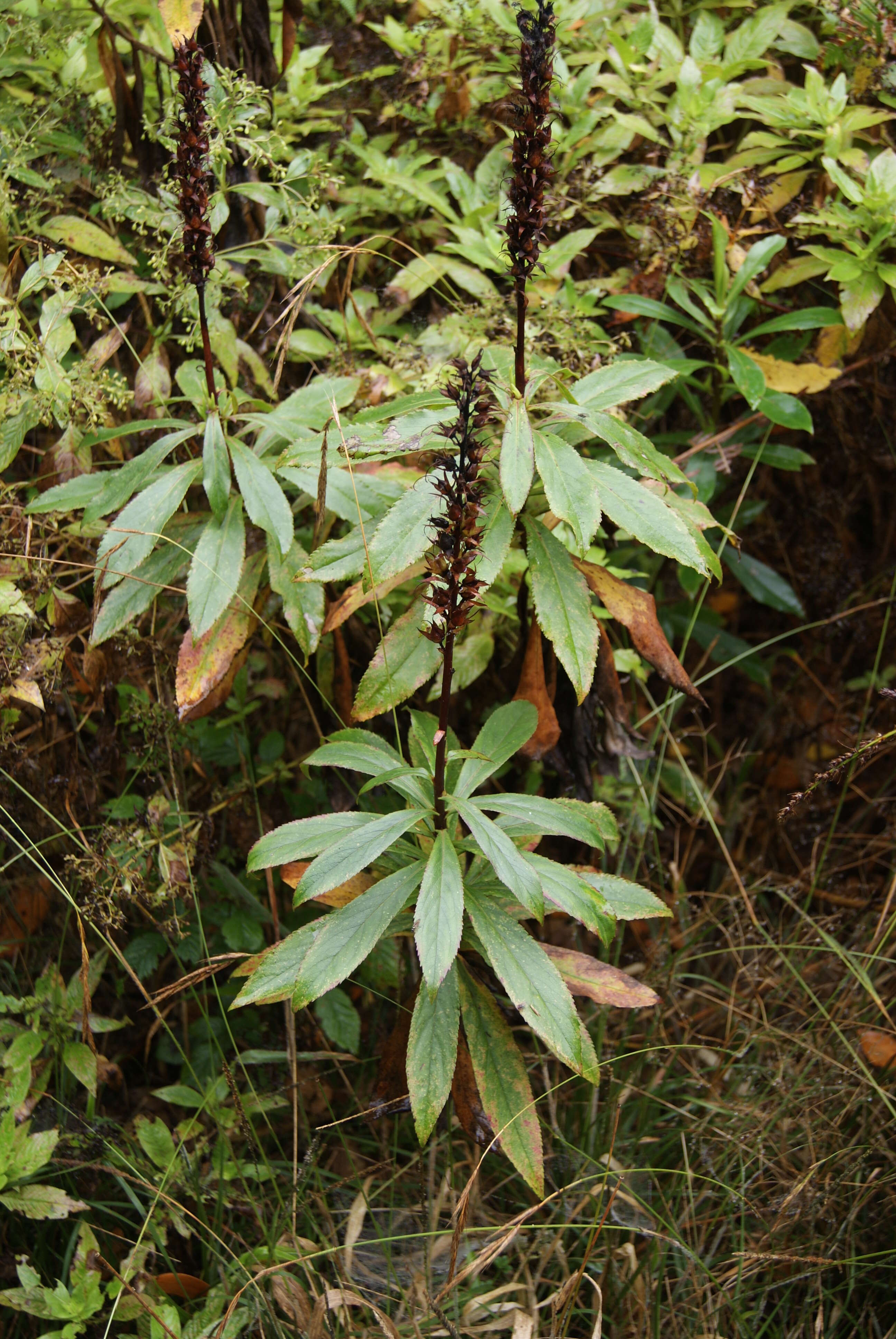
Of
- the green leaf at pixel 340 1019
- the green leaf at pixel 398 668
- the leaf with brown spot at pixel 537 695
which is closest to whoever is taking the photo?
the green leaf at pixel 398 668

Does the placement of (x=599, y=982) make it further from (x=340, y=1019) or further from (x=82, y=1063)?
(x=82, y=1063)

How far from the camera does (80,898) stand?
2.05m

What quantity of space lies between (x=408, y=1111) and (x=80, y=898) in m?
0.77

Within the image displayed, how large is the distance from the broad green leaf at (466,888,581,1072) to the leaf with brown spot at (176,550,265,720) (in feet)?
1.79

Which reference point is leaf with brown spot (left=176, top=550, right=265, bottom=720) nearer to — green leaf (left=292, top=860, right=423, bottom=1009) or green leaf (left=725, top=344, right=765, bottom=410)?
green leaf (left=292, top=860, right=423, bottom=1009)

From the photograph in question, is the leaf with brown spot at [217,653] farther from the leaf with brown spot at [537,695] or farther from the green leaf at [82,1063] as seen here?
the green leaf at [82,1063]

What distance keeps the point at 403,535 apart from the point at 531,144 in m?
0.53

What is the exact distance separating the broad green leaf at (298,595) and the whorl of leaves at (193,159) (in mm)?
434

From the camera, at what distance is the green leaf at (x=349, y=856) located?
1.39 m

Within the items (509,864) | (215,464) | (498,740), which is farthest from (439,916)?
(215,464)

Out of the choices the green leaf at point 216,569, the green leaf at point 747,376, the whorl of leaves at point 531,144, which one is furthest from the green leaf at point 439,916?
the green leaf at point 747,376

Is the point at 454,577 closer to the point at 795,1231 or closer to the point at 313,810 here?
the point at 313,810

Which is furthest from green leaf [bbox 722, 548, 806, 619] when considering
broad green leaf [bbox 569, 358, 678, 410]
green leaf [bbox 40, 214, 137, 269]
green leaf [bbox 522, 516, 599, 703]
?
green leaf [bbox 40, 214, 137, 269]

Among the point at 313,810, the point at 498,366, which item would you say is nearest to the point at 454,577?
the point at 498,366
